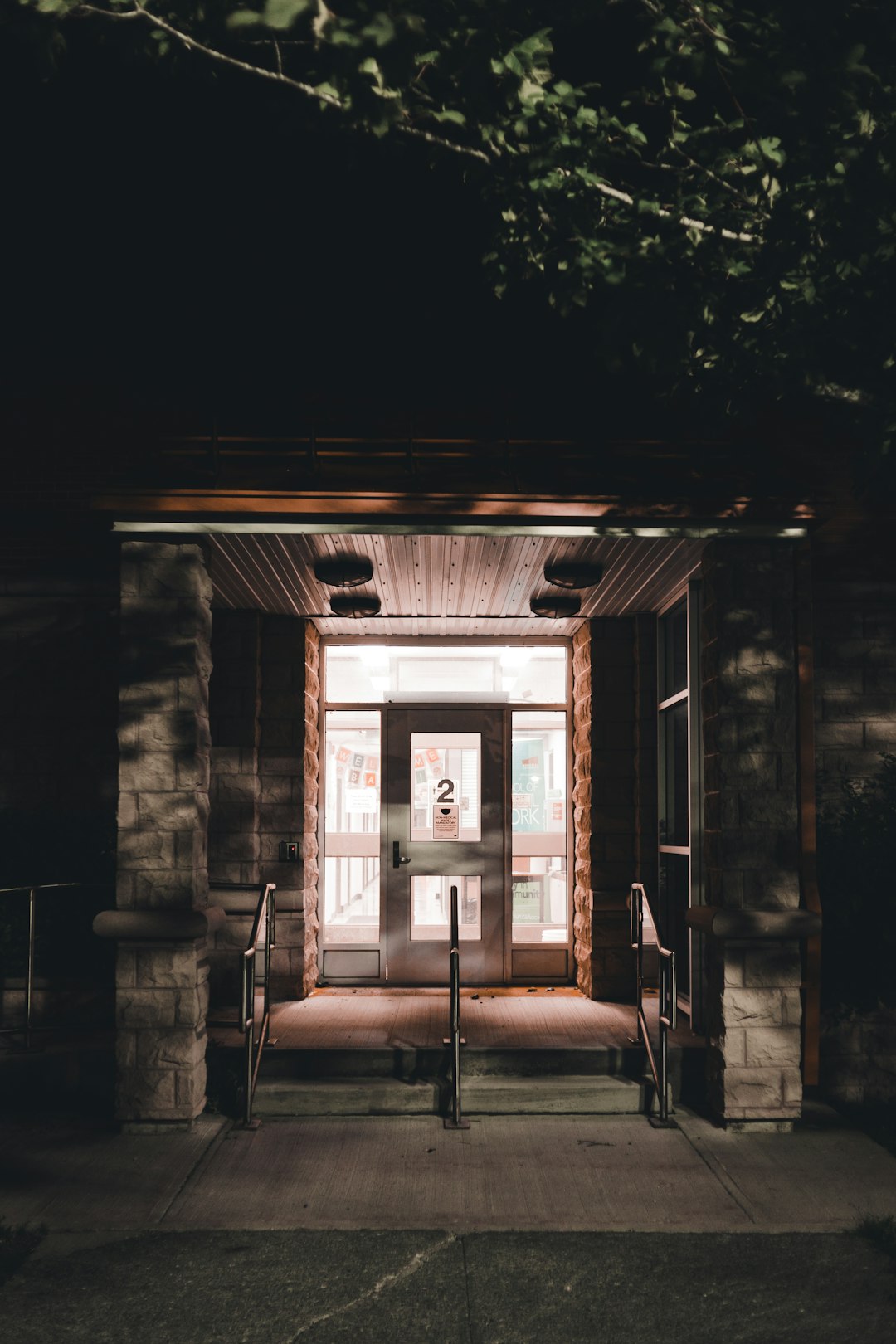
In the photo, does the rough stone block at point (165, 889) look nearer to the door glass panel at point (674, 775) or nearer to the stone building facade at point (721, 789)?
the stone building facade at point (721, 789)

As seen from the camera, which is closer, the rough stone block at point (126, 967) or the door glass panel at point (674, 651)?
the rough stone block at point (126, 967)

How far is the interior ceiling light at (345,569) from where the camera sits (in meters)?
6.91

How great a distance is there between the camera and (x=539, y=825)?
9211 mm

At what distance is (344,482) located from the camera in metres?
6.22

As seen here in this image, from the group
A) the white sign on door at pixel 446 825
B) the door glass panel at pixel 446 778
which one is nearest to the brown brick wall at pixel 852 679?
the door glass panel at pixel 446 778

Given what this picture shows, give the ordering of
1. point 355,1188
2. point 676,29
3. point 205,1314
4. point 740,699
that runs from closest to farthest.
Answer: point 205,1314 → point 676,29 → point 355,1188 → point 740,699

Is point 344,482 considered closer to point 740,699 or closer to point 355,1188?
point 740,699

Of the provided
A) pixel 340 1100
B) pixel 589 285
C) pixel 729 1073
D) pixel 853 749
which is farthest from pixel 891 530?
pixel 340 1100

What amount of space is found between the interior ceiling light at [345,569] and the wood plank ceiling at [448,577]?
0.07 m

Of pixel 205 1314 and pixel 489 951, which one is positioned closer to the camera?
pixel 205 1314

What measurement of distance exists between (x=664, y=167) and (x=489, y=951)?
250 inches

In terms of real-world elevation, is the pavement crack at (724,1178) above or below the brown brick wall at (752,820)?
below

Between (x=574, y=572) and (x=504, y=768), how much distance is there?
2.75m

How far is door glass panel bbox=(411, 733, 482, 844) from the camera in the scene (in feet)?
29.9
